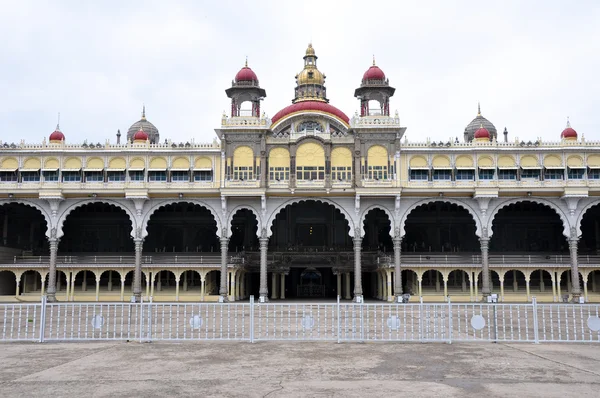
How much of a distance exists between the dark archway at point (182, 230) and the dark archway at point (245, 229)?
1.71 m

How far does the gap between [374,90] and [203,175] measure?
15992 mm

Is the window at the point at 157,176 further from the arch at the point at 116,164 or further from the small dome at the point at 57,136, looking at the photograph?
the small dome at the point at 57,136

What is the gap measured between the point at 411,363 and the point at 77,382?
6.63 metres

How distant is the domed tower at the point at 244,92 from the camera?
46875mm

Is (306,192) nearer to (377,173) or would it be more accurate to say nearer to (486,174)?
(377,173)

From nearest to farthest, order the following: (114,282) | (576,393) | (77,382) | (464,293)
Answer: (576,393), (77,382), (464,293), (114,282)

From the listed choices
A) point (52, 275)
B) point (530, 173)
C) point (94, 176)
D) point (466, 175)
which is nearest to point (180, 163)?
point (94, 176)

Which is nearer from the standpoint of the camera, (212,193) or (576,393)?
(576,393)

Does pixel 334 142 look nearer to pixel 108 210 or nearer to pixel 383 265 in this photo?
pixel 383 265

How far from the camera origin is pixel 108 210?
171 feet

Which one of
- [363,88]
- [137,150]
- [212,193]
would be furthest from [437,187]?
[137,150]

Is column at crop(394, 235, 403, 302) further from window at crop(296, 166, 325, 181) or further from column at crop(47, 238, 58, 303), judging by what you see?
column at crop(47, 238, 58, 303)

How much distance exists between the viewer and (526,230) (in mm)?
51312

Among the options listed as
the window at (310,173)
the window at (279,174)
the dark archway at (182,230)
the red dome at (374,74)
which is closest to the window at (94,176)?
the dark archway at (182,230)
